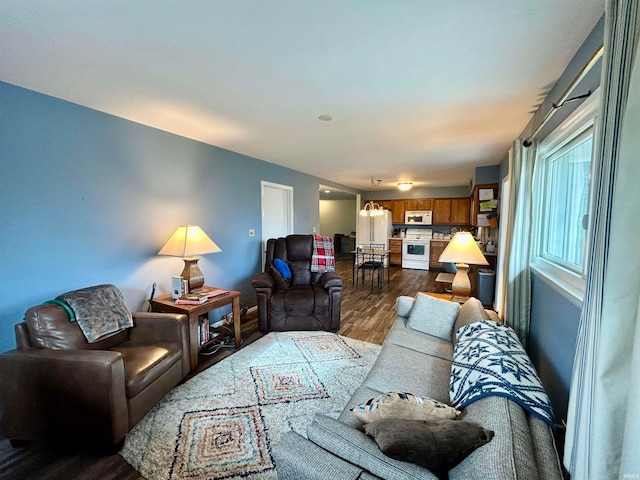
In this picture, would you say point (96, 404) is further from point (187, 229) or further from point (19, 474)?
point (187, 229)

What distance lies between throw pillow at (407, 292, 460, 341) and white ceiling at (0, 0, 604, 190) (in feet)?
5.37

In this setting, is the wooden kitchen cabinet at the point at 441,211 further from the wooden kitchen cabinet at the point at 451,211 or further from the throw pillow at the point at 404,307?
the throw pillow at the point at 404,307

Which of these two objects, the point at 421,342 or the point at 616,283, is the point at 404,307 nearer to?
the point at 421,342

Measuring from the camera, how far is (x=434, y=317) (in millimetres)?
2264

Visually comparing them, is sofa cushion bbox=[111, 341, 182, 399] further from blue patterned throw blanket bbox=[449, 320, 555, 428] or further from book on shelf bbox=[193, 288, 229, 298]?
blue patterned throw blanket bbox=[449, 320, 555, 428]

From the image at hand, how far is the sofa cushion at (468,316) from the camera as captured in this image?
6.41ft

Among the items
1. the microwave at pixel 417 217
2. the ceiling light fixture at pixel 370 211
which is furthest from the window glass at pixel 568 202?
the microwave at pixel 417 217

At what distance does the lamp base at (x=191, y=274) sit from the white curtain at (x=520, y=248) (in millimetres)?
2883

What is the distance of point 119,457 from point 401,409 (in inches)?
65.4

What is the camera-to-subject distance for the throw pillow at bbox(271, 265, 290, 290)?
3533 mm

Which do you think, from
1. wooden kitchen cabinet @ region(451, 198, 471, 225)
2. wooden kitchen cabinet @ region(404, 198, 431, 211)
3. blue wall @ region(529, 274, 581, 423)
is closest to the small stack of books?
blue wall @ region(529, 274, 581, 423)

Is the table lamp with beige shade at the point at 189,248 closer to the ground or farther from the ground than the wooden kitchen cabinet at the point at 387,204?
closer to the ground

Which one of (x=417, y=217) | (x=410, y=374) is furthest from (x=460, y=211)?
(x=410, y=374)

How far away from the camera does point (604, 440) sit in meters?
0.73
